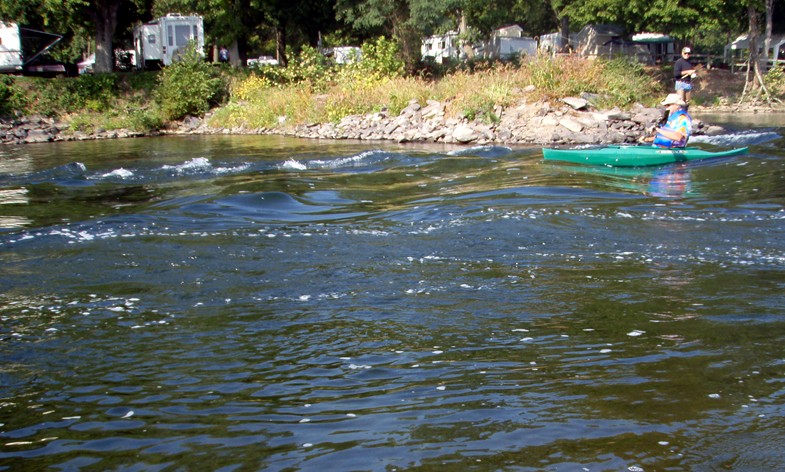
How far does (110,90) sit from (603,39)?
3130cm

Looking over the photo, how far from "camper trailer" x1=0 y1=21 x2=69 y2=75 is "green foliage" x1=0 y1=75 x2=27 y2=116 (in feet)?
8.02

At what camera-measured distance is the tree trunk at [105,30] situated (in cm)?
3200

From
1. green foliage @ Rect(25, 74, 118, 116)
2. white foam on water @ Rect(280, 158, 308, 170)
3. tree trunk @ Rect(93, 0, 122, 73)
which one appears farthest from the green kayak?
tree trunk @ Rect(93, 0, 122, 73)

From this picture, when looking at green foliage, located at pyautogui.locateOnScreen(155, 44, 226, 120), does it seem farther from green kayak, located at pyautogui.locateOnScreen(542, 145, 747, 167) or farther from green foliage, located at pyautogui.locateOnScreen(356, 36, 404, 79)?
green kayak, located at pyautogui.locateOnScreen(542, 145, 747, 167)

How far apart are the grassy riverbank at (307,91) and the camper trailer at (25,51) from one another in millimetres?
2367

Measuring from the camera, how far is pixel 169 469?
382 cm

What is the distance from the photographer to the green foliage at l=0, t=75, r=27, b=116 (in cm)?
2908

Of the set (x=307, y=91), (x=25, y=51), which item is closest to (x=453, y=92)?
(x=307, y=91)

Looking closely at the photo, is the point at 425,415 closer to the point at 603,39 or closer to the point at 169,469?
the point at 169,469

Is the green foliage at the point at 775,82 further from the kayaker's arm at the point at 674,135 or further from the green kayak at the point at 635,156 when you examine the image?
the kayaker's arm at the point at 674,135

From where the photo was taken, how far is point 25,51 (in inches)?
1337

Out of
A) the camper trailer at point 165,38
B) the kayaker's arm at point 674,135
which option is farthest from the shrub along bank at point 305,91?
the kayaker's arm at point 674,135

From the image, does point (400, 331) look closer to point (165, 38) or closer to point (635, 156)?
point (635, 156)

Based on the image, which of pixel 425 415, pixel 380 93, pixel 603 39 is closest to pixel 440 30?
pixel 380 93
